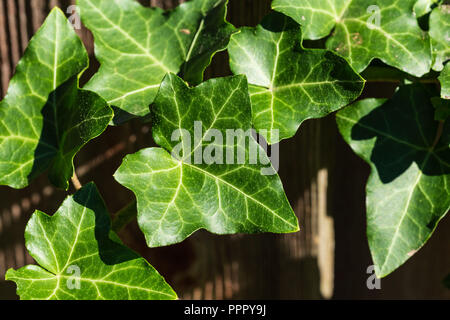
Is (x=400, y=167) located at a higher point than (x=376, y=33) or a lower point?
lower

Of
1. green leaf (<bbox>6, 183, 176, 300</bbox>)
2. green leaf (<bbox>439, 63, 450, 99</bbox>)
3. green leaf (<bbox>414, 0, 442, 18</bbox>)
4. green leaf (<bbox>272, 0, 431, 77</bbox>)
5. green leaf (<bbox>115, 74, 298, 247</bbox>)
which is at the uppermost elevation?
green leaf (<bbox>414, 0, 442, 18</bbox>)

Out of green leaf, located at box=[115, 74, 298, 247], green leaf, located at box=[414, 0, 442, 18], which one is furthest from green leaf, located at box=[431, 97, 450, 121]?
green leaf, located at box=[115, 74, 298, 247]

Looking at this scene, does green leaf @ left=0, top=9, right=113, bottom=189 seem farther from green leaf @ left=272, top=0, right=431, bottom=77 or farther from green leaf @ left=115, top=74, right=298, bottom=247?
green leaf @ left=272, top=0, right=431, bottom=77

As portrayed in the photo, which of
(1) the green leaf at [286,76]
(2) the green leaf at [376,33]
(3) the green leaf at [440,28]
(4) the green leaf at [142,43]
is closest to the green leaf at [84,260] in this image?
(4) the green leaf at [142,43]

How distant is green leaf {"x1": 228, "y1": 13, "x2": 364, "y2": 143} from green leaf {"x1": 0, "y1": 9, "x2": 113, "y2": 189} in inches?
9.0

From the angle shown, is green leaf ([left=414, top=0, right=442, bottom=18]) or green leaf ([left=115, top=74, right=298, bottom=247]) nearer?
green leaf ([left=115, top=74, right=298, bottom=247])

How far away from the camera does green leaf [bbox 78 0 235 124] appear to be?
2.50ft

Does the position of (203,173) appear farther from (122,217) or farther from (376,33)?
(376,33)

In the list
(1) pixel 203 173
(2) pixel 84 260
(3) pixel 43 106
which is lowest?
(2) pixel 84 260

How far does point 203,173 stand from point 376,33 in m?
0.32

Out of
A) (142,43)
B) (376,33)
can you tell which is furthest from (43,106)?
(376,33)

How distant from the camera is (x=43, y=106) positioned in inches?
30.7

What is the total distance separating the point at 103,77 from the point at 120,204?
0.29 meters

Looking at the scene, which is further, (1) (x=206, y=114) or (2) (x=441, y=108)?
(2) (x=441, y=108)
